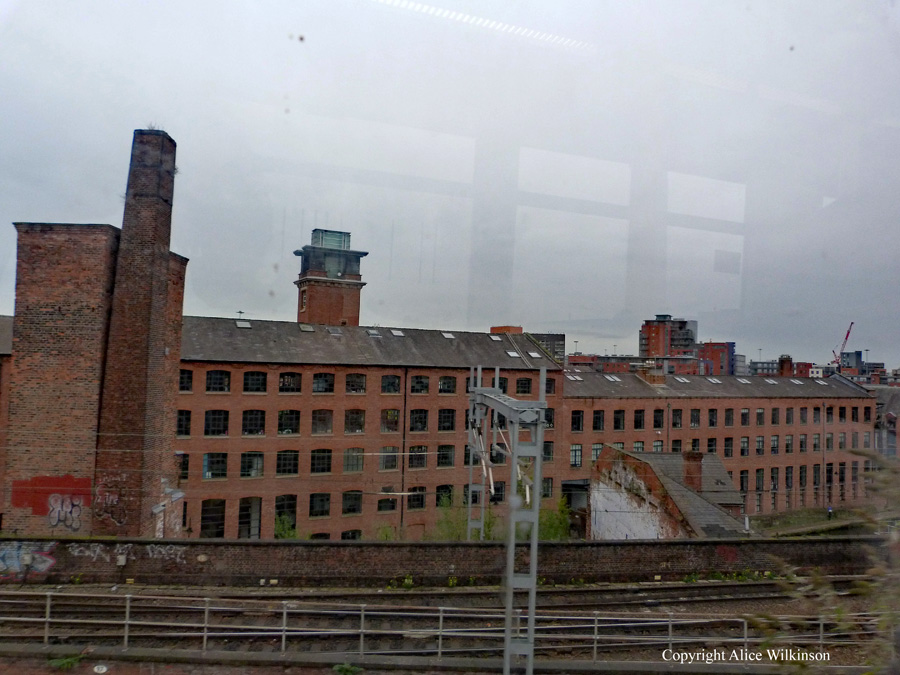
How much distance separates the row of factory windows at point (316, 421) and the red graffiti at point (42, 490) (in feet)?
31.7

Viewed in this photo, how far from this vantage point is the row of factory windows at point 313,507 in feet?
69.5

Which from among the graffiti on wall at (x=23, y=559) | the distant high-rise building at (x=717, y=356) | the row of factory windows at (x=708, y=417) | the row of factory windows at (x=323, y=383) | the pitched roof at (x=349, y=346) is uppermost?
the distant high-rise building at (x=717, y=356)

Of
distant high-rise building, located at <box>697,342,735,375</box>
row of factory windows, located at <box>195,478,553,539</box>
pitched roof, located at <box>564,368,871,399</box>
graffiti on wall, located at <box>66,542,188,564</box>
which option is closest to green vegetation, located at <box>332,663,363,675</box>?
graffiti on wall, located at <box>66,542,188,564</box>

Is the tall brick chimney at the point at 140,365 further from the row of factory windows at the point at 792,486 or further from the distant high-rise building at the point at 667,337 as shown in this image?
the distant high-rise building at the point at 667,337

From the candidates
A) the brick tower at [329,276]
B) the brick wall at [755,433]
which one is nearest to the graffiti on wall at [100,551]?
the brick wall at [755,433]

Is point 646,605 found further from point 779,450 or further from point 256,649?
point 779,450

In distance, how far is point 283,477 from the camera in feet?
73.3

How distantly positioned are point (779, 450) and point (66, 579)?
34.0 meters

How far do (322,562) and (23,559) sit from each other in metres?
5.14

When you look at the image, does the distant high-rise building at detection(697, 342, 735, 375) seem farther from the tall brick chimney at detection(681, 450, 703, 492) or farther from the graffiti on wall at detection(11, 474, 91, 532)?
the graffiti on wall at detection(11, 474, 91, 532)

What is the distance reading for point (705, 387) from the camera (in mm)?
32500

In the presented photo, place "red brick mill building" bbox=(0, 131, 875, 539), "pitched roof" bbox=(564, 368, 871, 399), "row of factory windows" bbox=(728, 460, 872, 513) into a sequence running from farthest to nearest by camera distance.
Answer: "pitched roof" bbox=(564, 368, 871, 399)
"row of factory windows" bbox=(728, 460, 872, 513)
"red brick mill building" bbox=(0, 131, 875, 539)

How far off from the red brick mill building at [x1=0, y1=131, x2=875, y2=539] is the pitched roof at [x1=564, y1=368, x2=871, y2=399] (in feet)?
0.53

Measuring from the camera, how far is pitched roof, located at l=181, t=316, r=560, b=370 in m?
22.5
